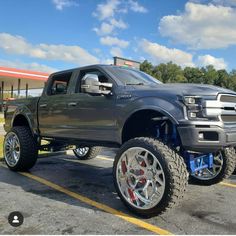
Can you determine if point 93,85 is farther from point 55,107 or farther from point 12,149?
point 12,149

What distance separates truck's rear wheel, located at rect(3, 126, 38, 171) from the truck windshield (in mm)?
2428

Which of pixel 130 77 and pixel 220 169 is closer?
pixel 130 77

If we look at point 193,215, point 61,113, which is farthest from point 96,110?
point 193,215

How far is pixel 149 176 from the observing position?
4422mm

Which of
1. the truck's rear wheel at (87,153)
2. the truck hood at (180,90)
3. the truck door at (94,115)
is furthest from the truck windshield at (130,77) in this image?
the truck's rear wheel at (87,153)

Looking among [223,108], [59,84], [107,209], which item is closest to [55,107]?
[59,84]

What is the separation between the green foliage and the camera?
72.2 m

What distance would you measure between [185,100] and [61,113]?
2.62 meters

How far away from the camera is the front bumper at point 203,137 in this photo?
163 inches

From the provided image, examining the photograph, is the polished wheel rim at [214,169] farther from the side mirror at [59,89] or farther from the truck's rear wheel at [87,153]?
A: the truck's rear wheel at [87,153]

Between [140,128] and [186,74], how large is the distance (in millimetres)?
75142

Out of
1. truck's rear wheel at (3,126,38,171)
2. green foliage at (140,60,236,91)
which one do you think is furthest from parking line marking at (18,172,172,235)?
green foliage at (140,60,236,91)

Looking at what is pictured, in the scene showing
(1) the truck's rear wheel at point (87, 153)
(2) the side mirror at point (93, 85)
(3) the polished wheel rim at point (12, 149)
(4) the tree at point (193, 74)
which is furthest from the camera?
(4) the tree at point (193, 74)

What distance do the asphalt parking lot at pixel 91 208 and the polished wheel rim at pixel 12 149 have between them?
298 millimetres
